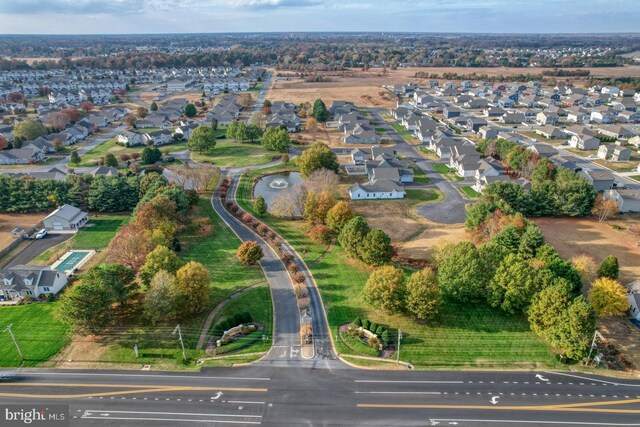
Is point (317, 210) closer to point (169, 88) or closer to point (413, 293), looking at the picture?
point (413, 293)

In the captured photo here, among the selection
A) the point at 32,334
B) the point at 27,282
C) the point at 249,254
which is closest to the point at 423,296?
the point at 249,254

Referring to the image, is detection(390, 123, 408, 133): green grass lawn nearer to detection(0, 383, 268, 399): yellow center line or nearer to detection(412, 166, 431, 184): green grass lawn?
detection(412, 166, 431, 184): green grass lawn

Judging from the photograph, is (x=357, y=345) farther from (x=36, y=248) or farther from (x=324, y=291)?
(x=36, y=248)

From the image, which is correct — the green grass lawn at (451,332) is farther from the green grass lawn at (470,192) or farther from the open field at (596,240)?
the green grass lawn at (470,192)

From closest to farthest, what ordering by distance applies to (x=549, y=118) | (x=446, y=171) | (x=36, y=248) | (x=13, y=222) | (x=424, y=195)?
(x=36, y=248)
(x=13, y=222)
(x=424, y=195)
(x=446, y=171)
(x=549, y=118)

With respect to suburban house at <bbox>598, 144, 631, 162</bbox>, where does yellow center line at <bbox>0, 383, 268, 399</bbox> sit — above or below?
below

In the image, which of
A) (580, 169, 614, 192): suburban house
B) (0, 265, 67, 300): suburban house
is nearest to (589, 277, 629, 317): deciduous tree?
(580, 169, 614, 192): suburban house
